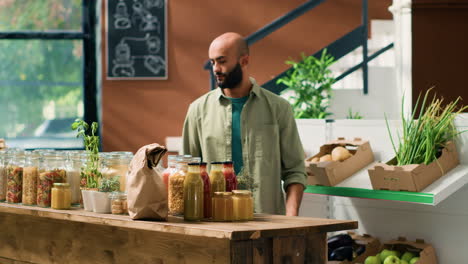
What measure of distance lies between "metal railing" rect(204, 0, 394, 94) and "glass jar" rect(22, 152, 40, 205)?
289 centimetres

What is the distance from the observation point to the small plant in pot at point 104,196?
2.77 metres

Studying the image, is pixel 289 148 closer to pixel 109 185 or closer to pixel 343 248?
pixel 343 248

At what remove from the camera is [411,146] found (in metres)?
3.87

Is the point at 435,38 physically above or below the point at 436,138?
above

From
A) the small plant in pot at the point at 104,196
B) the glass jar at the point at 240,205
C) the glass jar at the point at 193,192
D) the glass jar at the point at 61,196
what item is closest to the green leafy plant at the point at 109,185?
the small plant in pot at the point at 104,196

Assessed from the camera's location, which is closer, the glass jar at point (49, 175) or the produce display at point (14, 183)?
the glass jar at point (49, 175)

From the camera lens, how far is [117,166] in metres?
2.85

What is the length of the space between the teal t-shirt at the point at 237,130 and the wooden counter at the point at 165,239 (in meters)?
0.83

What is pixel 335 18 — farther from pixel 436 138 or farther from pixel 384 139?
pixel 436 138

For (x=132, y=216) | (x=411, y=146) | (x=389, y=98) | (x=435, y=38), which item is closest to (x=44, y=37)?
(x=389, y=98)

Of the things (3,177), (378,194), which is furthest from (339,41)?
(3,177)

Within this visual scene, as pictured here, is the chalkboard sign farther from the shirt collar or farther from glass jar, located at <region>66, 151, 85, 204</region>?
glass jar, located at <region>66, 151, 85, 204</region>

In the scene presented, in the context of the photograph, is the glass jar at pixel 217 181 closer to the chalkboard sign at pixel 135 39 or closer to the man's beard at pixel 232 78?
the man's beard at pixel 232 78

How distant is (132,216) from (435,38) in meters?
2.88
